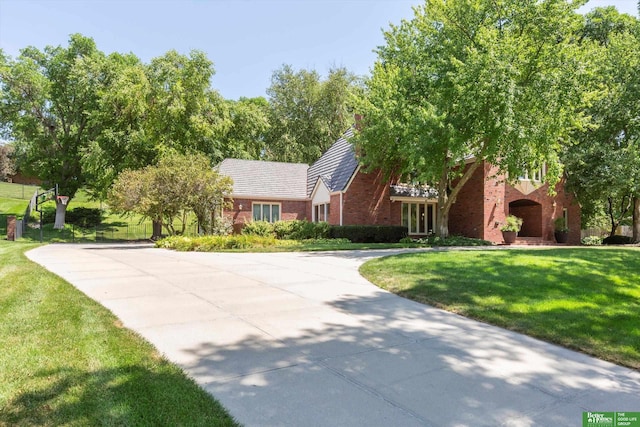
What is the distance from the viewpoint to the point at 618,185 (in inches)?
880

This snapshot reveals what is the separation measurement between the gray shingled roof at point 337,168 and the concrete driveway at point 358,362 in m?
16.9

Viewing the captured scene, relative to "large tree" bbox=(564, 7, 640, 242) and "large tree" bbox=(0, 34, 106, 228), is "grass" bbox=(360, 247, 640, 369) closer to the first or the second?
"large tree" bbox=(564, 7, 640, 242)

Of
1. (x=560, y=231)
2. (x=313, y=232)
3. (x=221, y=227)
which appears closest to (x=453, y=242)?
(x=313, y=232)

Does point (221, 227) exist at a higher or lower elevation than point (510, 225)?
lower

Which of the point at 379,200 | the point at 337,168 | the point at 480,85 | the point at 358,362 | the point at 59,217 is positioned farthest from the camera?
the point at 59,217

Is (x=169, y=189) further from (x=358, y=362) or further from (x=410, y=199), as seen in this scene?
(x=358, y=362)

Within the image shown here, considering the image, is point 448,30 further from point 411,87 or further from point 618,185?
point 618,185

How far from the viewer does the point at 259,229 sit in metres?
22.5

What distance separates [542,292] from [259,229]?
17.2 meters

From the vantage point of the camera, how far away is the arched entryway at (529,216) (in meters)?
25.6

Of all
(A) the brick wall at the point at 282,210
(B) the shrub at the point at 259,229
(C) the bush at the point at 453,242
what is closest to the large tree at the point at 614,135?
(C) the bush at the point at 453,242

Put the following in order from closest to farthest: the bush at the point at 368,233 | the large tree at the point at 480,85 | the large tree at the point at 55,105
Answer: the large tree at the point at 480,85 → the bush at the point at 368,233 → the large tree at the point at 55,105

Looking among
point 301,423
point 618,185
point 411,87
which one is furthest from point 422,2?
point 301,423

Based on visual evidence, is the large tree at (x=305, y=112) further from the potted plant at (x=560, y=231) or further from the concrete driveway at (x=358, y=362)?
the concrete driveway at (x=358, y=362)
